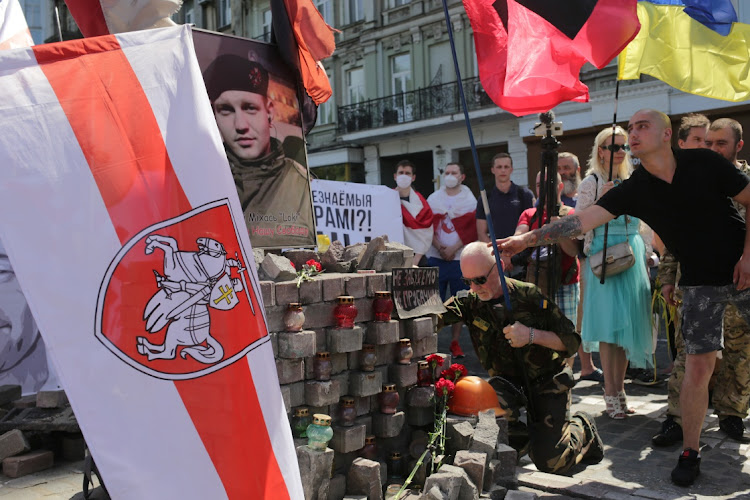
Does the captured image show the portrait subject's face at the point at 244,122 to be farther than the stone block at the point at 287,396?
Yes

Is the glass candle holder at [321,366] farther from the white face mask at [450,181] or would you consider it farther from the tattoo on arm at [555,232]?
the white face mask at [450,181]

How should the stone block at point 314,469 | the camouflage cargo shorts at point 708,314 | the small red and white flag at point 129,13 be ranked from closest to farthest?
1. the stone block at point 314,469
2. the small red and white flag at point 129,13
3. the camouflage cargo shorts at point 708,314

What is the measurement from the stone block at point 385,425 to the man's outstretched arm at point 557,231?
120 cm

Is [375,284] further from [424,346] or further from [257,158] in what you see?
[257,158]

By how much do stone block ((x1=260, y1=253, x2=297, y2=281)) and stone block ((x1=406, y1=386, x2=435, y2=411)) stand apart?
1107mm

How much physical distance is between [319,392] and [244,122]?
1506 millimetres

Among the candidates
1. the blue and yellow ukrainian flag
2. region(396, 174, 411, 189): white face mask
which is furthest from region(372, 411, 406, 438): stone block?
region(396, 174, 411, 189): white face mask

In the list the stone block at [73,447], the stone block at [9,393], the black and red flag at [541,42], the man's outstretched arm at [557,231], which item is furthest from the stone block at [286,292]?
the stone block at [9,393]

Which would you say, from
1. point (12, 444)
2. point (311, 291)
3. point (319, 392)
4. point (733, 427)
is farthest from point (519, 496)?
point (12, 444)

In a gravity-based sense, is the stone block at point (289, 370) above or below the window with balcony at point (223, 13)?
below

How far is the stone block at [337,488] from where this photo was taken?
3.52 meters

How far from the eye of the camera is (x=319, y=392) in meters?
3.58

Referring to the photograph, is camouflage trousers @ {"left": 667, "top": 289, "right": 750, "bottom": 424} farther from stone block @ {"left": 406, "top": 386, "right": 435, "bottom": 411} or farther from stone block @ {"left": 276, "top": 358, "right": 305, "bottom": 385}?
stone block @ {"left": 276, "top": 358, "right": 305, "bottom": 385}

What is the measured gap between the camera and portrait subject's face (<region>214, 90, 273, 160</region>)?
3.79 meters
